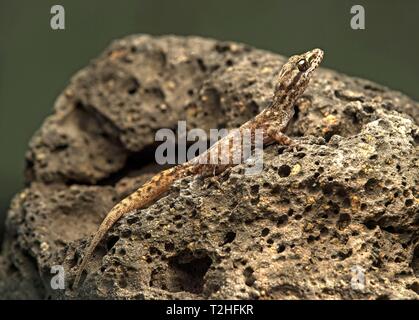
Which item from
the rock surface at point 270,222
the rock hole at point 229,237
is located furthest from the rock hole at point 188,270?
the rock hole at point 229,237

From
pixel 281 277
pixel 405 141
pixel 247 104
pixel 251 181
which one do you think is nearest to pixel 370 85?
pixel 247 104

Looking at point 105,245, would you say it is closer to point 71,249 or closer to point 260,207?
point 71,249

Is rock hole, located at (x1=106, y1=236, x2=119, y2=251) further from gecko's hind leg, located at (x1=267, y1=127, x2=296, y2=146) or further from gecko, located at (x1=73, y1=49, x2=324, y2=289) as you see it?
gecko's hind leg, located at (x1=267, y1=127, x2=296, y2=146)

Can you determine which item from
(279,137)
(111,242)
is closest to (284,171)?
(279,137)

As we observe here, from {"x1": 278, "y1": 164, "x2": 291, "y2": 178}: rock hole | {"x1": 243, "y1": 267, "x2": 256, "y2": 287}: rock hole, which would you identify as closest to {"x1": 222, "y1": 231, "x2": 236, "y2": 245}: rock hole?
{"x1": 243, "y1": 267, "x2": 256, "y2": 287}: rock hole

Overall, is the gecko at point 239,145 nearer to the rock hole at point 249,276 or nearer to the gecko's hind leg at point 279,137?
the gecko's hind leg at point 279,137

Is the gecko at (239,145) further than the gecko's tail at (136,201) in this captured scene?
Yes

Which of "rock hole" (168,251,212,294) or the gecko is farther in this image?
the gecko
